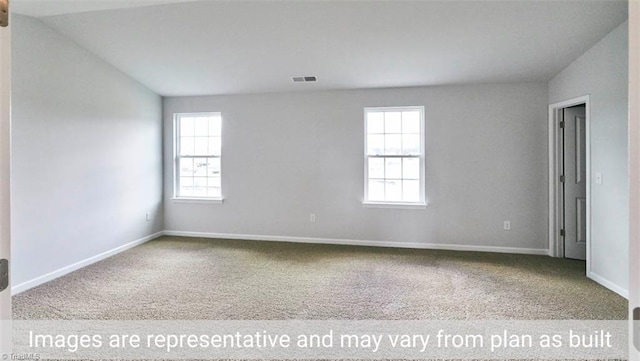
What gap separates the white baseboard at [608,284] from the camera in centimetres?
326

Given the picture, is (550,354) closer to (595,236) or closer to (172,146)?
(595,236)

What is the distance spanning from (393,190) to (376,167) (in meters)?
0.43

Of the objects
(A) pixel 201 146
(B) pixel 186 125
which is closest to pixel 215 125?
(A) pixel 201 146

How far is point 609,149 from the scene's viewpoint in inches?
138

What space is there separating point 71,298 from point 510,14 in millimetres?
4910

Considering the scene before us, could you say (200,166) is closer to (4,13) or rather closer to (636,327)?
(4,13)

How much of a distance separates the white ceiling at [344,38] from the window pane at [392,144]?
784mm

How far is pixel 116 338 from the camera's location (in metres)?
2.47

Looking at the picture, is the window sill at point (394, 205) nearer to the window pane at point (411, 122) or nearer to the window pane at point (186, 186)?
the window pane at point (411, 122)

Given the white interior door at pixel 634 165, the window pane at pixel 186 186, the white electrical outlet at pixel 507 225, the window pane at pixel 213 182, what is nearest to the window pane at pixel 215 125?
the window pane at pixel 213 182

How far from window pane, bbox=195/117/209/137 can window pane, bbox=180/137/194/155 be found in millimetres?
174

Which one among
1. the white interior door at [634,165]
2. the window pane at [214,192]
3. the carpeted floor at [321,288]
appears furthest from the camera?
the window pane at [214,192]

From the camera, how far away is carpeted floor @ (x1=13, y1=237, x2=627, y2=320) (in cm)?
289

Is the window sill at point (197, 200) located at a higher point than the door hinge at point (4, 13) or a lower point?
lower
